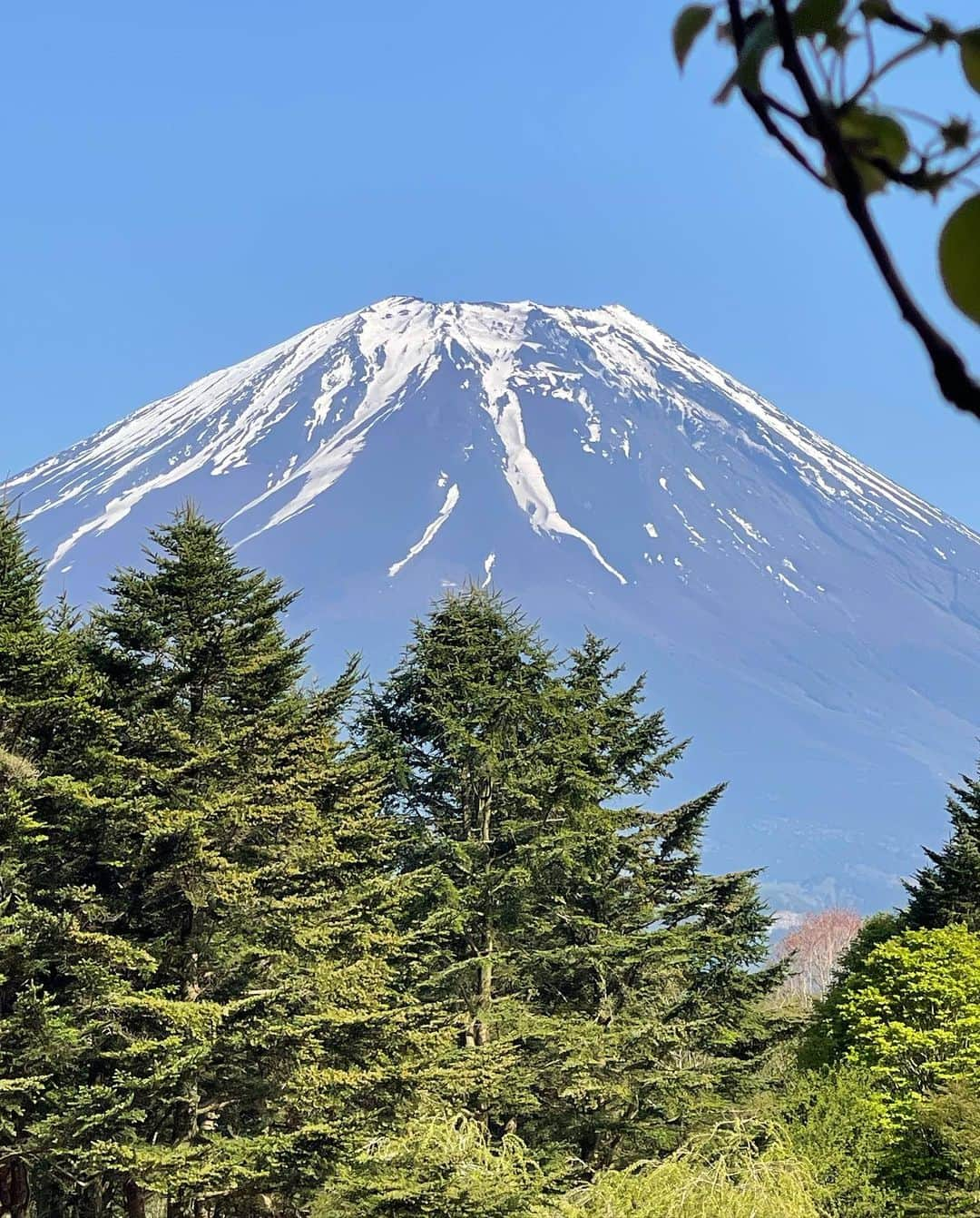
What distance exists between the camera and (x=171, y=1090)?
41.0 feet

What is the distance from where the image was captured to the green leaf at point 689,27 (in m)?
0.52

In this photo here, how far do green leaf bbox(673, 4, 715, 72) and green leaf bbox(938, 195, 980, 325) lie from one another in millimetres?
166

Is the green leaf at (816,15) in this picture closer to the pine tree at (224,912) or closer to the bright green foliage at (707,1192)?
the bright green foliage at (707,1192)

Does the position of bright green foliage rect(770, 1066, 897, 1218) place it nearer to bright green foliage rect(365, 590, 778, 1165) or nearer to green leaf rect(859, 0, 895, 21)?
bright green foliage rect(365, 590, 778, 1165)

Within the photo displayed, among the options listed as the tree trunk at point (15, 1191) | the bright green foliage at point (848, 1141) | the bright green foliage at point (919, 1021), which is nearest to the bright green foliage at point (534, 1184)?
the bright green foliage at point (848, 1141)

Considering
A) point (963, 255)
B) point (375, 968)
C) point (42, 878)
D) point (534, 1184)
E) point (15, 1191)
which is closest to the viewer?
point (963, 255)

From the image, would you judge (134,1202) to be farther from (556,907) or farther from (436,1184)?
(556,907)

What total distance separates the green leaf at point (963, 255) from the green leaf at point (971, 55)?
7 centimetres

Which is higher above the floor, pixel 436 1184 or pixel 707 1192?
pixel 707 1192

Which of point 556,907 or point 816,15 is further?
point 556,907

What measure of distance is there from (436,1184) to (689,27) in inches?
475

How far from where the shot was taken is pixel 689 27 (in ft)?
1.74

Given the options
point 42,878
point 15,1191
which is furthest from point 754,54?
point 15,1191

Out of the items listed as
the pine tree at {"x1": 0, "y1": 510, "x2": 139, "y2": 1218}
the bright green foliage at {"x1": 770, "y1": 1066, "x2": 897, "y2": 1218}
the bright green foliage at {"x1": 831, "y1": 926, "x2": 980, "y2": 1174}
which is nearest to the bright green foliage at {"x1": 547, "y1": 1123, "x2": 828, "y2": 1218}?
the bright green foliage at {"x1": 770, "y1": 1066, "x2": 897, "y2": 1218}
